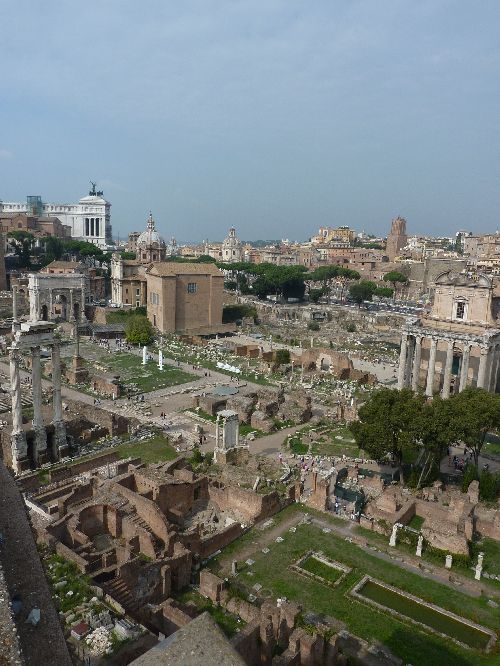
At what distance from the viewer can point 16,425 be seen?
25.8 meters

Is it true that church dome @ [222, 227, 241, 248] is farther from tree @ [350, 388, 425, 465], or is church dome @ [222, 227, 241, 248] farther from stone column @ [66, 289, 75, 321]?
tree @ [350, 388, 425, 465]

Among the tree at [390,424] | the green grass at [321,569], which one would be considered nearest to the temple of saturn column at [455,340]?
the tree at [390,424]

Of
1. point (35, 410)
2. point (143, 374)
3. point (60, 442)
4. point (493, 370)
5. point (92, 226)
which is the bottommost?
point (143, 374)

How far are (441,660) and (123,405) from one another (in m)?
26.5

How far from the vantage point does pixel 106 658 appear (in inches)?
470

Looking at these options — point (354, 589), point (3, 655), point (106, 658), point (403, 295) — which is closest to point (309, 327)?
point (403, 295)

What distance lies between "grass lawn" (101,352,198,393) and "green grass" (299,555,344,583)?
79.4 feet

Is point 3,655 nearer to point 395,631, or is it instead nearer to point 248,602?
point 248,602

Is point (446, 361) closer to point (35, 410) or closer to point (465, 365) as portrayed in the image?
point (465, 365)

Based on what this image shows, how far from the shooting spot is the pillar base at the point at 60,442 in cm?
2709

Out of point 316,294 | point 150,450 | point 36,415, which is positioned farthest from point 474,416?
point 316,294

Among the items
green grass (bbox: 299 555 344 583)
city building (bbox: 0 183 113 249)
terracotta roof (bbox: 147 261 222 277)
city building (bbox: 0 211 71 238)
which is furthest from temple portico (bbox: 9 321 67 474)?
city building (bbox: 0 183 113 249)

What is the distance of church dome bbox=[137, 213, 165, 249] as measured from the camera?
8662 centimetres

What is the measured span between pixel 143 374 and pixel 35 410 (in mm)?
19045
